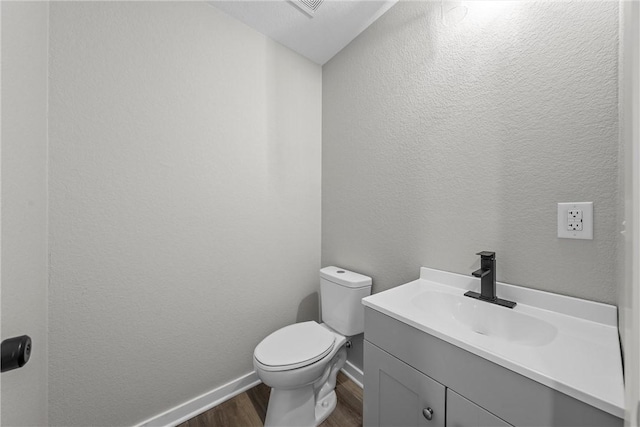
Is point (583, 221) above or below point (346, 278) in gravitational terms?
above

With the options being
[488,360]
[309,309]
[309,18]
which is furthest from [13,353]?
[309,18]

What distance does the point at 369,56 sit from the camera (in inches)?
59.7

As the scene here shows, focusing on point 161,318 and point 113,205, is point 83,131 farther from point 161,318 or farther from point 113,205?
point 161,318

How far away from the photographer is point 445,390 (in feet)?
2.34

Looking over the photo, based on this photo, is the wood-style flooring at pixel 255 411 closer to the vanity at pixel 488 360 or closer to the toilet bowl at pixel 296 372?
the toilet bowl at pixel 296 372

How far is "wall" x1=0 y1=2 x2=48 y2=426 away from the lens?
2.06 feet

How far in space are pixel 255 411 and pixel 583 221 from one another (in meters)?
1.77

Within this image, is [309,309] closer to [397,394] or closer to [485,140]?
[397,394]

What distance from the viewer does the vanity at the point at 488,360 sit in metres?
0.53

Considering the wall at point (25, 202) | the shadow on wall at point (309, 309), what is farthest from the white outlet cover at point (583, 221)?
the wall at point (25, 202)

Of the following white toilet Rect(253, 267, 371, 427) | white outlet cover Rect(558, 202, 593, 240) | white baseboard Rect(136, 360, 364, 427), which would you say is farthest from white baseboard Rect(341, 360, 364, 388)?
white outlet cover Rect(558, 202, 593, 240)

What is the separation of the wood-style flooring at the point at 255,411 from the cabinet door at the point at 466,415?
83 cm

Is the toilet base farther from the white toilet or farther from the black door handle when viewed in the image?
the black door handle

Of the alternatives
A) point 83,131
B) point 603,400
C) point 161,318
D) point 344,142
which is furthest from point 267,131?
point 603,400
